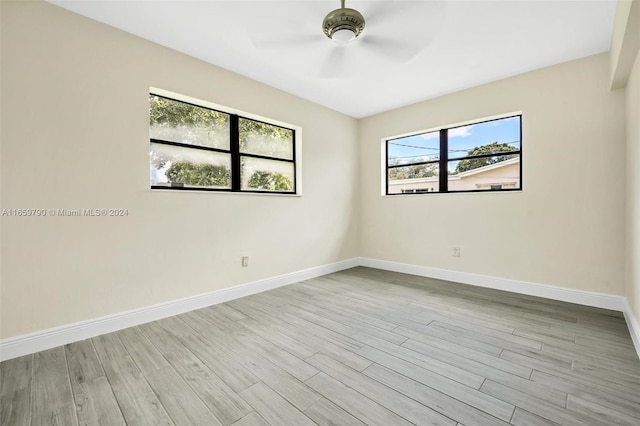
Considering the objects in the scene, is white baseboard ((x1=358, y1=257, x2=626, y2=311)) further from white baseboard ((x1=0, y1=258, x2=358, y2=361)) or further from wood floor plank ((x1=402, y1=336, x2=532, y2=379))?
white baseboard ((x1=0, y1=258, x2=358, y2=361))

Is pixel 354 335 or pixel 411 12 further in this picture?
pixel 354 335

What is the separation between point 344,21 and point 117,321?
3029mm

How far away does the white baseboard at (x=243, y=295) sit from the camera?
6.89 feet

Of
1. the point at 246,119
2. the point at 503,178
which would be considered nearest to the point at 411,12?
the point at 246,119

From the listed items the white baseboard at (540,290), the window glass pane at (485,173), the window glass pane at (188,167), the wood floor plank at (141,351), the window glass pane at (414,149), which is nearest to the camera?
the wood floor plank at (141,351)

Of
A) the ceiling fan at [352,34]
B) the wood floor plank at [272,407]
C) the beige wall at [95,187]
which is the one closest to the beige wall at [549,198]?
the ceiling fan at [352,34]

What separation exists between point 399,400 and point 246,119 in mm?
3335

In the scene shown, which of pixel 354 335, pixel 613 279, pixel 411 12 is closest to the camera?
pixel 411 12

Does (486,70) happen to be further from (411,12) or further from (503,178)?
(411,12)

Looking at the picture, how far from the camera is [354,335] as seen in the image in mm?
2336

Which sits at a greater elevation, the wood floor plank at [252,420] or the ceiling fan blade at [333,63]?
the ceiling fan blade at [333,63]

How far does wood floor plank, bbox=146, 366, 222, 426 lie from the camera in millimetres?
1414

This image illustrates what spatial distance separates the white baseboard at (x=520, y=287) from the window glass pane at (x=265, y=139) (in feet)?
8.32

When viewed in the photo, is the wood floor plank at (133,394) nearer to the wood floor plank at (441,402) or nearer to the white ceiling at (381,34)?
the wood floor plank at (441,402)
